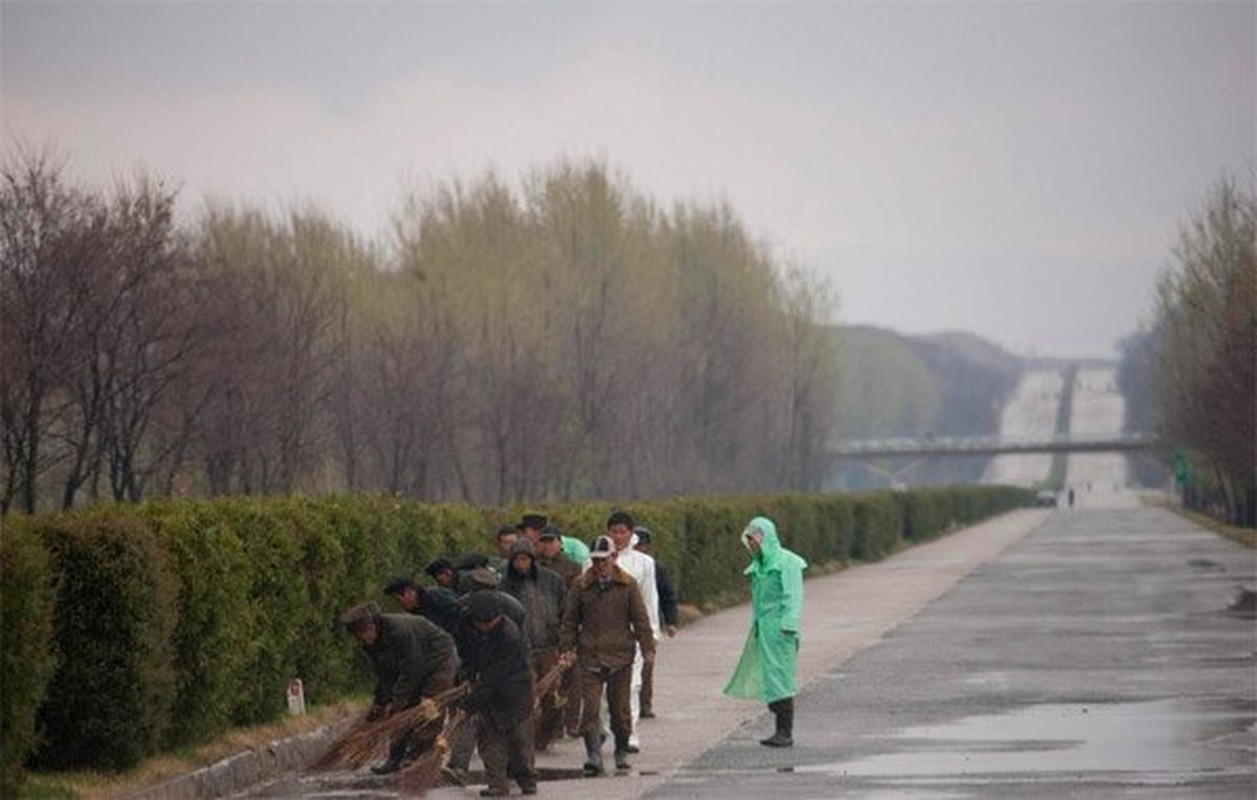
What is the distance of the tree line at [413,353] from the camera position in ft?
125

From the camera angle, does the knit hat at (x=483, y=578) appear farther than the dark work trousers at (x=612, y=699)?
No

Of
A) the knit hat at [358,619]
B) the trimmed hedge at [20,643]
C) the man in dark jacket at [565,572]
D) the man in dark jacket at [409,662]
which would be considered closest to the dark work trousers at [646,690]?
the man in dark jacket at [565,572]

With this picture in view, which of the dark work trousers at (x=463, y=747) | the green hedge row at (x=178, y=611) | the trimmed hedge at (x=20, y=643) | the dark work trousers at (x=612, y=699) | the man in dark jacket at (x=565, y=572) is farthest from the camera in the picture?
the man in dark jacket at (x=565, y=572)

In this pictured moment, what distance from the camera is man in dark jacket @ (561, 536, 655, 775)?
70.0ft

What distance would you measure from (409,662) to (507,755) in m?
1.04

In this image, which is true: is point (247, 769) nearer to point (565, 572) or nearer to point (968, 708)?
point (565, 572)

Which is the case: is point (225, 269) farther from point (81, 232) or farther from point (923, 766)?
point (923, 766)

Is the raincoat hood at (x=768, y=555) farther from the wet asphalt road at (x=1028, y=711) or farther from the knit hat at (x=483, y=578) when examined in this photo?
the knit hat at (x=483, y=578)

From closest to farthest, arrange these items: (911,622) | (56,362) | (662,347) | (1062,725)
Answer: (1062,725) → (56,362) → (911,622) → (662,347)

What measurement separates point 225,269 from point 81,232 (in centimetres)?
1253

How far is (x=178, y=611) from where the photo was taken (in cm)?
2066

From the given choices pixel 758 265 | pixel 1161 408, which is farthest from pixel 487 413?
pixel 1161 408

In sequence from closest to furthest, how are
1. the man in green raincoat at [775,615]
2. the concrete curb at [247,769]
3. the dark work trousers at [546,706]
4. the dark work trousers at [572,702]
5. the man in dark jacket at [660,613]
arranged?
the concrete curb at [247,769]
the dark work trousers at [546,706]
the man in green raincoat at [775,615]
the dark work trousers at [572,702]
the man in dark jacket at [660,613]

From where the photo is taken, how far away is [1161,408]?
11644 cm
